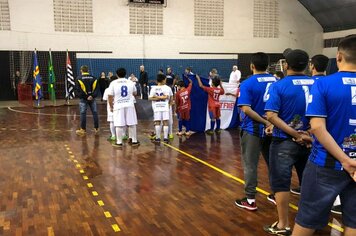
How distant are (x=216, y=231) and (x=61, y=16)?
61.2ft

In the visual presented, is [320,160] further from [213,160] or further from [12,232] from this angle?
[213,160]

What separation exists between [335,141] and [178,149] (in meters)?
5.74

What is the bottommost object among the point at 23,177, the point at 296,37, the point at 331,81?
the point at 23,177

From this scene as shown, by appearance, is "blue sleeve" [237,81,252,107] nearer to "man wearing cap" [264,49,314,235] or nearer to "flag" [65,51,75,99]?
"man wearing cap" [264,49,314,235]

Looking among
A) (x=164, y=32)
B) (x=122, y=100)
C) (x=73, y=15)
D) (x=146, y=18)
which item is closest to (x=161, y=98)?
(x=122, y=100)

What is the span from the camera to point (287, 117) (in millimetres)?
3465

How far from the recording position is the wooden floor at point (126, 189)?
393 centimetres

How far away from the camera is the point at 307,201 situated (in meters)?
2.32

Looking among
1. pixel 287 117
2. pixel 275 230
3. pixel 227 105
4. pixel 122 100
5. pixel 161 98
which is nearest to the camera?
→ pixel 287 117

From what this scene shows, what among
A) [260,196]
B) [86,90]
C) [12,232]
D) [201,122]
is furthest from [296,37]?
[12,232]

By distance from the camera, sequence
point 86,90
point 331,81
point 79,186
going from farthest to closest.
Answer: point 86,90
point 79,186
point 331,81

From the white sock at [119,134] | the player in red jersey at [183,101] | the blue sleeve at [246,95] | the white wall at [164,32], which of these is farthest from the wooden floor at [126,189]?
the white wall at [164,32]

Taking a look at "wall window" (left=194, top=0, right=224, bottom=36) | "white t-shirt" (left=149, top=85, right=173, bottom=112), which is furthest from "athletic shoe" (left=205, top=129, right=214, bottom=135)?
"wall window" (left=194, top=0, right=224, bottom=36)

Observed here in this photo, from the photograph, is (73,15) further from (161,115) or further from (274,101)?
(274,101)
